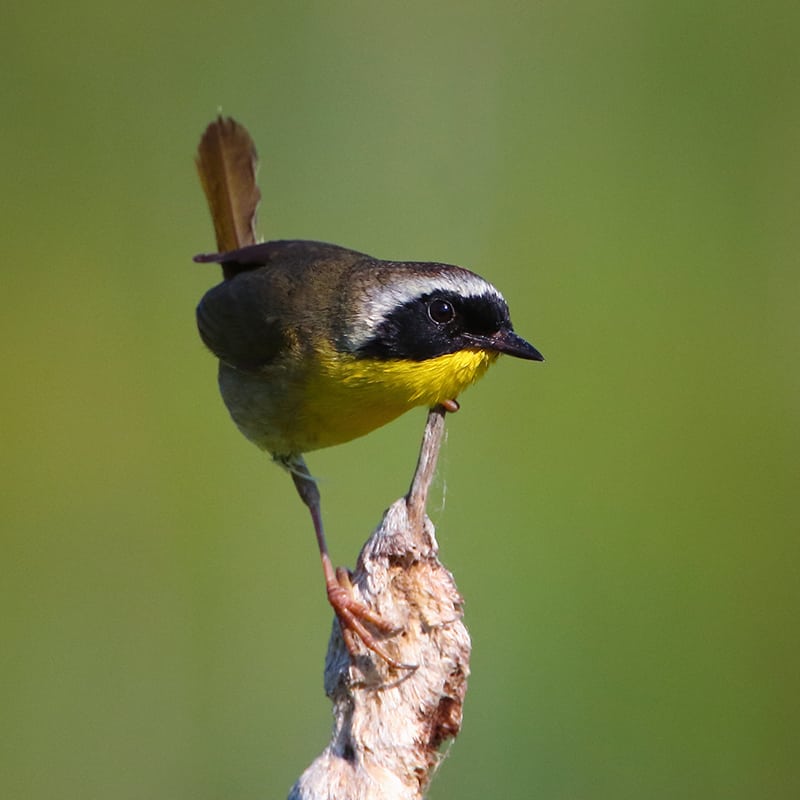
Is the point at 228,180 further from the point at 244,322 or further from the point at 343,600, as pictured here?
the point at 343,600

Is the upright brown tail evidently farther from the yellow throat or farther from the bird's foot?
the bird's foot

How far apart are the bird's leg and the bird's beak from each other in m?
0.69

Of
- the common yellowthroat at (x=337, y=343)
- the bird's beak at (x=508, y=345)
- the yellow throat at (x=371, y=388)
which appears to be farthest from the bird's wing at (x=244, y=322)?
the bird's beak at (x=508, y=345)

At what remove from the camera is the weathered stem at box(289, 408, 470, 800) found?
2297 millimetres

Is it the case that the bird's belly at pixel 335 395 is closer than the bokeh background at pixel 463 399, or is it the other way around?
the bird's belly at pixel 335 395

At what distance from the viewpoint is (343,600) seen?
9.78 feet

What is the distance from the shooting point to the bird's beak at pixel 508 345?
3.15m

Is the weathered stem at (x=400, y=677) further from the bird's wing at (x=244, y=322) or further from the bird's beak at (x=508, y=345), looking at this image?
the bird's wing at (x=244, y=322)

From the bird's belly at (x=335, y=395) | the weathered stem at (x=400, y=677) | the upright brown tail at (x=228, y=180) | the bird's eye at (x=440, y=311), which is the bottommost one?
the weathered stem at (x=400, y=677)

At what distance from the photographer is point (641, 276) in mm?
5934

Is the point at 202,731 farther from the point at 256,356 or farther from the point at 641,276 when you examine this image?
the point at 641,276

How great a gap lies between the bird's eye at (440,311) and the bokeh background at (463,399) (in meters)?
1.35

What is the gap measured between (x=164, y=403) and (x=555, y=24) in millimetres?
2687

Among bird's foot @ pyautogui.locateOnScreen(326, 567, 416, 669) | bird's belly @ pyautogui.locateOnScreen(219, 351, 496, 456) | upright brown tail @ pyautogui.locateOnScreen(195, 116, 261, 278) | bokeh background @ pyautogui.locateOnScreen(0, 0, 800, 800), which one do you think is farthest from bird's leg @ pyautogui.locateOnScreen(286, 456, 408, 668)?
upright brown tail @ pyautogui.locateOnScreen(195, 116, 261, 278)
